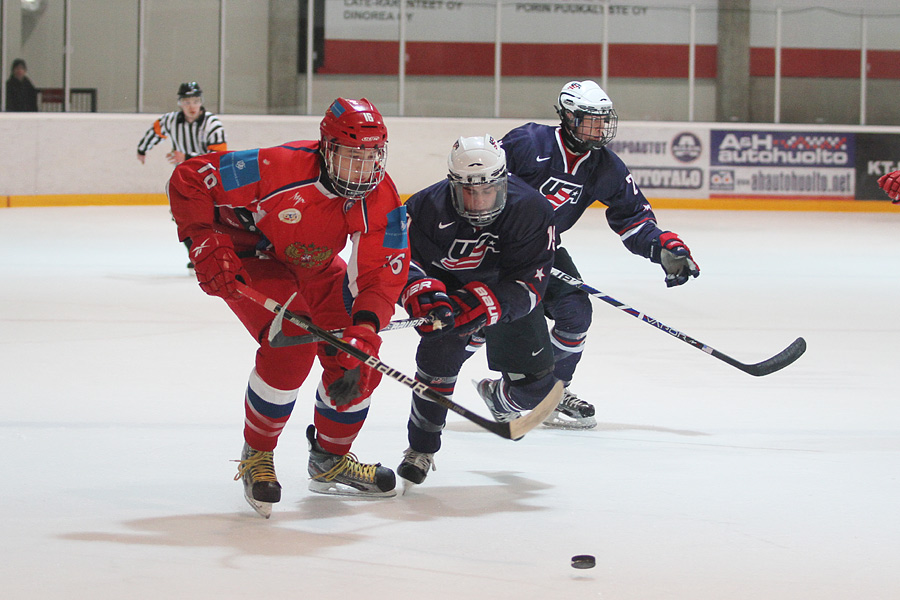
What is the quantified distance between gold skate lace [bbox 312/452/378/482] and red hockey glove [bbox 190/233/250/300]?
51 centimetres

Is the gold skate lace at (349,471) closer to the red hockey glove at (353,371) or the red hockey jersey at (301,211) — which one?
the red hockey glove at (353,371)

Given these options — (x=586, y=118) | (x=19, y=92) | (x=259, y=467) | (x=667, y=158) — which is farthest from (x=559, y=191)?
(x=19, y=92)

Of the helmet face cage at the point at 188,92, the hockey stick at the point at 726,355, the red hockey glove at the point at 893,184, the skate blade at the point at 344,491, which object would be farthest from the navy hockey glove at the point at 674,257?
the helmet face cage at the point at 188,92

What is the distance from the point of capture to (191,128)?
7.88m

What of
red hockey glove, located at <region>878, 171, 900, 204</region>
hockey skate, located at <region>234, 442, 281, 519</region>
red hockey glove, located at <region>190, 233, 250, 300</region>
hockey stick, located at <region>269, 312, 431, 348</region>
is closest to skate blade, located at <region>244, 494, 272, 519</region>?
hockey skate, located at <region>234, 442, 281, 519</region>

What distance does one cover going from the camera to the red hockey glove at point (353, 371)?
262cm

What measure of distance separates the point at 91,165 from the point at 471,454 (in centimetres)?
875

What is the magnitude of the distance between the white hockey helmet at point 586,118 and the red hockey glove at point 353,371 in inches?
54.0

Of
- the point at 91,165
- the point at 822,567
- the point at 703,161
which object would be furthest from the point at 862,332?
the point at 91,165

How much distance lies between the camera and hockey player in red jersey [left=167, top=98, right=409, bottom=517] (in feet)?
8.77

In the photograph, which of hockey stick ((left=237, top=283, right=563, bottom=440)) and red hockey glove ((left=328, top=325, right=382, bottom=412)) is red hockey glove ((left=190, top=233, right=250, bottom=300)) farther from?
red hockey glove ((left=328, top=325, right=382, bottom=412))

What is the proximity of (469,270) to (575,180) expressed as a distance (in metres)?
0.80

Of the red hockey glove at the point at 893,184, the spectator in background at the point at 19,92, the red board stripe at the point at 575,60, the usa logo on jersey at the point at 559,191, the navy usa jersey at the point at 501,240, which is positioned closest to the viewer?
the navy usa jersey at the point at 501,240

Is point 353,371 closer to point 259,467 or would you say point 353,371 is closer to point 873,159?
point 259,467
